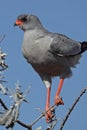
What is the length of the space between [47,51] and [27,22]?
0.93m

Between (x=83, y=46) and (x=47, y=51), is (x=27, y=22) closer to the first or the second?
(x=47, y=51)

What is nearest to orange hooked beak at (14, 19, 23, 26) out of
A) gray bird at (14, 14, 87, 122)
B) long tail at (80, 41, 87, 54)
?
gray bird at (14, 14, 87, 122)

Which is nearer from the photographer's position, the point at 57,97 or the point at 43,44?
the point at 57,97

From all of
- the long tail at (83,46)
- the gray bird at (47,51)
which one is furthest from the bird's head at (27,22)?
the long tail at (83,46)

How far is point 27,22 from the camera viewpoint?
6.79m

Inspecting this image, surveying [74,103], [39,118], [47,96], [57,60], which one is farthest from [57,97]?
[39,118]

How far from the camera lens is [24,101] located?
2.83 meters

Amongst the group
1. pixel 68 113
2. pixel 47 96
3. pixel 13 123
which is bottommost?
pixel 47 96

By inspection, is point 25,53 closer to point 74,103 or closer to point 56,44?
point 56,44

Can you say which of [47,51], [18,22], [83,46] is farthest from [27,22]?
[83,46]

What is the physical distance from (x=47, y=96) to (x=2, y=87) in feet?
10.3

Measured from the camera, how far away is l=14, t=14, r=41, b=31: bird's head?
663 cm

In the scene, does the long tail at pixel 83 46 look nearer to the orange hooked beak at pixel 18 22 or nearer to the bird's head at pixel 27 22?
the bird's head at pixel 27 22

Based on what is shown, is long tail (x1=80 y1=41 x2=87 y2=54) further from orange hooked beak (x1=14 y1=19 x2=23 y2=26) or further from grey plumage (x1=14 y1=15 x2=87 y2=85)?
orange hooked beak (x1=14 y1=19 x2=23 y2=26)
